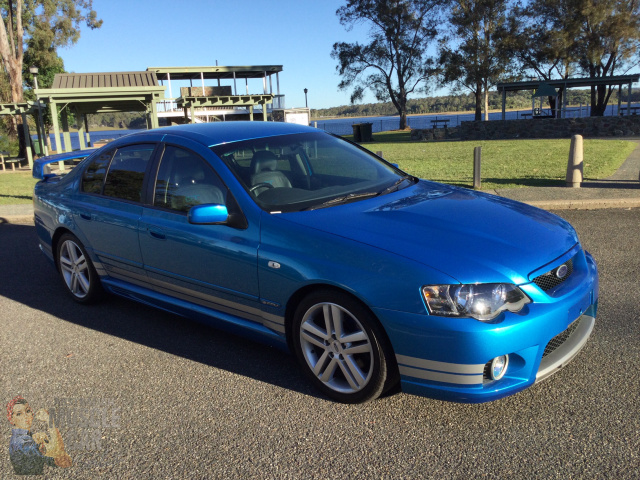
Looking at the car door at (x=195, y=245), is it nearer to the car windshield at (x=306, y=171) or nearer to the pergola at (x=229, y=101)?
the car windshield at (x=306, y=171)

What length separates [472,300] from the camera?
110 inches

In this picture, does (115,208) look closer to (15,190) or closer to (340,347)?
(340,347)

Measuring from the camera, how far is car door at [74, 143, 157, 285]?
173 inches

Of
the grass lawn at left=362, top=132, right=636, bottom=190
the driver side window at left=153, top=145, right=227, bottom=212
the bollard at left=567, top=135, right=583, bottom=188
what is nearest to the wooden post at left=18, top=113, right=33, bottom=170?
the grass lawn at left=362, top=132, right=636, bottom=190

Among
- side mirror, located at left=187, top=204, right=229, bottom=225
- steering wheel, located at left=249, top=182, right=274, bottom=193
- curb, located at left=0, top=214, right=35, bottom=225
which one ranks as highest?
steering wheel, located at left=249, top=182, right=274, bottom=193

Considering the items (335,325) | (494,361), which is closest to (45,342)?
(335,325)

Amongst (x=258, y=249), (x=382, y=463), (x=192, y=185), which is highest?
(x=192, y=185)

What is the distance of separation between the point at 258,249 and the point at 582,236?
5.10m

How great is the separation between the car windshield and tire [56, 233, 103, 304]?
6.30ft

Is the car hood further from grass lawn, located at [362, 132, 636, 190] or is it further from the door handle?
grass lawn, located at [362, 132, 636, 190]

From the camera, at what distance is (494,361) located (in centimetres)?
281

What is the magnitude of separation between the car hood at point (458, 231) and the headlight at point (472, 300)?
0.05 m

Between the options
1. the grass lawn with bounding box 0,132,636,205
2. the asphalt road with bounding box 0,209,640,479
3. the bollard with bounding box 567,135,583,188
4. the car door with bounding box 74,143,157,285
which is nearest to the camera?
the asphalt road with bounding box 0,209,640,479

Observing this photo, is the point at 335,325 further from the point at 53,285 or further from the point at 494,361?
the point at 53,285
